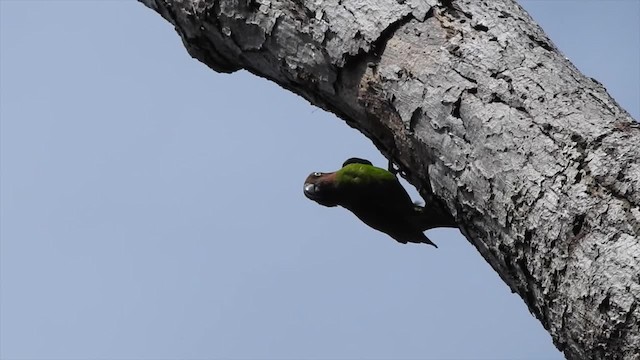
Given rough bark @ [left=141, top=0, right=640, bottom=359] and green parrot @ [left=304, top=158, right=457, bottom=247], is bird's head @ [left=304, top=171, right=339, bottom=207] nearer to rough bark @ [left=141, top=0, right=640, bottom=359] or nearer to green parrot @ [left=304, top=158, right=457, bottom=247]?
green parrot @ [left=304, top=158, right=457, bottom=247]

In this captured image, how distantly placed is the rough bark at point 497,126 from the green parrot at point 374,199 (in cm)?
27

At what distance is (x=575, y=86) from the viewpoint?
2076mm

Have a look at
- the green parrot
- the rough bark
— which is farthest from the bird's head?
the rough bark

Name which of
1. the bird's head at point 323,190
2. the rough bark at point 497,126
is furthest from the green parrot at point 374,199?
the rough bark at point 497,126

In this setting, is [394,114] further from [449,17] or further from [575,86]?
[575,86]

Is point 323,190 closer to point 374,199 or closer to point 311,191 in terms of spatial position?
point 311,191

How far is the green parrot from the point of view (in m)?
2.77

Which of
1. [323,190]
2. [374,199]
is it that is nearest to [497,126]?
[374,199]

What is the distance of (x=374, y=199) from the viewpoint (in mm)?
2779

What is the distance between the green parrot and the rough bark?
0.27 meters

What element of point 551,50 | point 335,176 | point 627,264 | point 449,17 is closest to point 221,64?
point 335,176

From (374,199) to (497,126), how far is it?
793 mm

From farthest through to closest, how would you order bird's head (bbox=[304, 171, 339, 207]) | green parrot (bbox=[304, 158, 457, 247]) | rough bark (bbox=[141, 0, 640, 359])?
bird's head (bbox=[304, 171, 339, 207]) → green parrot (bbox=[304, 158, 457, 247]) → rough bark (bbox=[141, 0, 640, 359])

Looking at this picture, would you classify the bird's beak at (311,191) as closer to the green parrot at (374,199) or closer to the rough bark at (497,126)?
the green parrot at (374,199)
